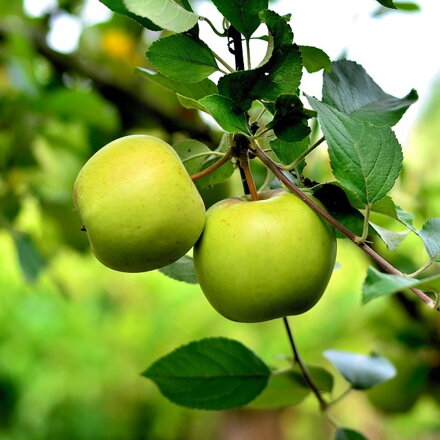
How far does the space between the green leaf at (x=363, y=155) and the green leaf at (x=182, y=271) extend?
0.63ft

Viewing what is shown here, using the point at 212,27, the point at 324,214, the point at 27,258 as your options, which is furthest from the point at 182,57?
the point at 27,258

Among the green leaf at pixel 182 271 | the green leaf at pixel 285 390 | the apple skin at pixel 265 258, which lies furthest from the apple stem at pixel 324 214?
the green leaf at pixel 285 390

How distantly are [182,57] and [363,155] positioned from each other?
12 cm

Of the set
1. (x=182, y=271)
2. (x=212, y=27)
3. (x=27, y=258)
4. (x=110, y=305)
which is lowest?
(x=110, y=305)

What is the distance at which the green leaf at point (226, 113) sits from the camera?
1.23 feet

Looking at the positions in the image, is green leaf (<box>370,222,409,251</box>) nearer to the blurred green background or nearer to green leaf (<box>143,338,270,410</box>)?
green leaf (<box>143,338,270,410</box>)

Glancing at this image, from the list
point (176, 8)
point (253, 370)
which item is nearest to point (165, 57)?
point (176, 8)

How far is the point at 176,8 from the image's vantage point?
366 mm

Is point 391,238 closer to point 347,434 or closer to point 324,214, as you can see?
point 324,214

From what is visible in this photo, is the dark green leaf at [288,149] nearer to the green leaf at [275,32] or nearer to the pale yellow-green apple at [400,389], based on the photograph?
the green leaf at [275,32]

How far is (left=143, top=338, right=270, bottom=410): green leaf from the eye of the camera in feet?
1.79

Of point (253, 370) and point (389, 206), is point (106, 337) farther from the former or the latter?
point (389, 206)

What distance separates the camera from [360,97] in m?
0.44

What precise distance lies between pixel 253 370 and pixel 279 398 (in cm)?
10
